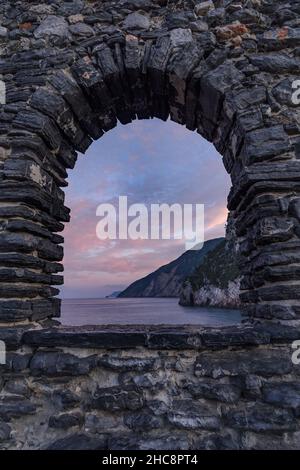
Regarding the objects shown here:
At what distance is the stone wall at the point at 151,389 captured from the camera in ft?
7.32

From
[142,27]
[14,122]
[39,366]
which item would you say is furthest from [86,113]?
[39,366]

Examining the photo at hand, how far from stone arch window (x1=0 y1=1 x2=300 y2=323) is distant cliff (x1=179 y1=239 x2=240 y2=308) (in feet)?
224

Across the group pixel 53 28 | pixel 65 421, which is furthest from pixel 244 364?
pixel 53 28

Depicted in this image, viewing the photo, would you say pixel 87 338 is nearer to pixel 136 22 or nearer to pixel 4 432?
pixel 4 432

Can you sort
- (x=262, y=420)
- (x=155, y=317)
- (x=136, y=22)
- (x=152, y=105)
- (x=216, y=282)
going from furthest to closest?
(x=216, y=282), (x=155, y=317), (x=152, y=105), (x=136, y=22), (x=262, y=420)

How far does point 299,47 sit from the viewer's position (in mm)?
3105

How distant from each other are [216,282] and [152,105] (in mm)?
82088

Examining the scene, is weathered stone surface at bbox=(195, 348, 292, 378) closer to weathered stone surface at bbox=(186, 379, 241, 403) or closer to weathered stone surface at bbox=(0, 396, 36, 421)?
weathered stone surface at bbox=(186, 379, 241, 403)

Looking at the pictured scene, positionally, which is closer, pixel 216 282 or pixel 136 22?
pixel 136 22

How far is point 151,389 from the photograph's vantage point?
242 centimetres

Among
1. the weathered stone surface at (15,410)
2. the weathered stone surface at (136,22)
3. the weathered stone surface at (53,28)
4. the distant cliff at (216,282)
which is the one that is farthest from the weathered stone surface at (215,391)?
the distant cliff at (216,282)

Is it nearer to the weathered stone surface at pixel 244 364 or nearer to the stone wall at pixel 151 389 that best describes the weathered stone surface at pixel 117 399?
the stone wall at pixel 151 389

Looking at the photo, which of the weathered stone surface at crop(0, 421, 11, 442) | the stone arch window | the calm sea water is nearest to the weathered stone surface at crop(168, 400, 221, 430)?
the stone arch window

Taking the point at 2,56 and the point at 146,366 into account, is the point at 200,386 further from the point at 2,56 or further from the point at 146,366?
the point at 2,56
